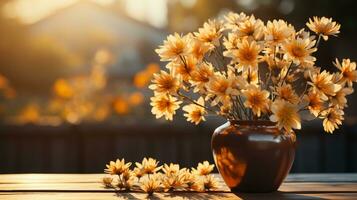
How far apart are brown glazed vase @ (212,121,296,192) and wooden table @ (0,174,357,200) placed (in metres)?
0.04

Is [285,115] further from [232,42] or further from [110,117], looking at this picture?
[110,117]

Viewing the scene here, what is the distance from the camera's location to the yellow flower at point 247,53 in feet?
5.55

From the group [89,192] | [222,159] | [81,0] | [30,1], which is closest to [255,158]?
[222,159]

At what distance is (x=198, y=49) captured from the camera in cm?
176

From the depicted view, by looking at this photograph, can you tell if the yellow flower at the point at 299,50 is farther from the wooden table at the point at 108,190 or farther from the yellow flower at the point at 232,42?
the wooden table at the point at 108,190

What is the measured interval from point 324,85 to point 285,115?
141 millimetres

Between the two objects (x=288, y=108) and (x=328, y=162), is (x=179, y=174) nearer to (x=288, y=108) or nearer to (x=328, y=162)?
(x=288, y=108)

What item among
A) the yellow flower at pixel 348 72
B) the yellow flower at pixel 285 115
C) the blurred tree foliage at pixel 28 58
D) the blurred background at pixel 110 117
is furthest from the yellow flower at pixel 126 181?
the blurred tree foliage at pixel 28 58

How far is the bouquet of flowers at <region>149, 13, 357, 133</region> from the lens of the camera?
1671 millimetres

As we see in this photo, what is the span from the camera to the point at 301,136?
4.27 meters

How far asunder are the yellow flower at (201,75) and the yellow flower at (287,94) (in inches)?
6.7

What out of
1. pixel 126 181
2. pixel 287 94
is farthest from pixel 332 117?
pixel 126 181

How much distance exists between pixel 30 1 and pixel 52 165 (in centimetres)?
1058

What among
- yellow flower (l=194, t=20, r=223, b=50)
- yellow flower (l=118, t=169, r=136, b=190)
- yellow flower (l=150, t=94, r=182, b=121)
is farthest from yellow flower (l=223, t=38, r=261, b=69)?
yellow flower (l=118, t=169, r=136, b=190)
